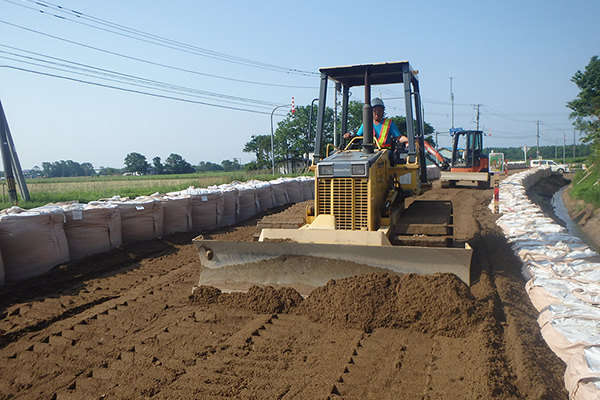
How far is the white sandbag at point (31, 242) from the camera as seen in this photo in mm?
6395

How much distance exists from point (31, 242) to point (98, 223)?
1360 millimetres

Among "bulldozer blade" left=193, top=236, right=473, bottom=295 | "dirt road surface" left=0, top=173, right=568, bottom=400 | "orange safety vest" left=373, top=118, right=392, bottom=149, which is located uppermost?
"orange safety vest" left=373, top=118, right=392, bottom=149

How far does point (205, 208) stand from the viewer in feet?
35.7

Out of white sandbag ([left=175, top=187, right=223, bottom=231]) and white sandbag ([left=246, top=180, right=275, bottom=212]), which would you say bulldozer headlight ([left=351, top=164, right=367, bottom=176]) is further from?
white sandbag ([left=246, top=180, right=275, bottom=212])

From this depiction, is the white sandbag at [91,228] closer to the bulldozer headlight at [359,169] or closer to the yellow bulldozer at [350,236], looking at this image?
the yellow bulldozer at [350,236]

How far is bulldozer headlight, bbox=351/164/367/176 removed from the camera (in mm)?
5414

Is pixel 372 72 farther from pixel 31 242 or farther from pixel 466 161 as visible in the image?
pixel 466 161

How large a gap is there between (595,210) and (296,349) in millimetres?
13524

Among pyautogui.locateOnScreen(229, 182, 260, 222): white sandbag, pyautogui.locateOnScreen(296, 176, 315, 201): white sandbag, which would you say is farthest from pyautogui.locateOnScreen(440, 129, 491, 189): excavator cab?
pyautogui.locateOnScreen(229, 182, 260, 222): white sandbag

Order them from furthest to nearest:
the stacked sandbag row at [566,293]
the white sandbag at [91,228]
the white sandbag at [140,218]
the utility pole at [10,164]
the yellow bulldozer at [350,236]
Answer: the utility pole at [10,164]
the white sandbag at [140,218]
the white sandbag at [91,228]
the yellow bulldozer at [350,236]
the stacked sandbag row at [566,293]

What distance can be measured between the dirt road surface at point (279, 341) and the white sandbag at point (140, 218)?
7.54ft

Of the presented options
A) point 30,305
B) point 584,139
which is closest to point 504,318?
point 30,305

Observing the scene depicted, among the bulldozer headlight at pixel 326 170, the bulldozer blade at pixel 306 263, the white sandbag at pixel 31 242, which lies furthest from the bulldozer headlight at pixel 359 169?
the white sandbag at pixel 31 242

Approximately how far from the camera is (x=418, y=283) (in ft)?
15.7
